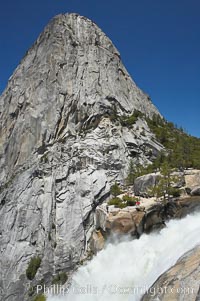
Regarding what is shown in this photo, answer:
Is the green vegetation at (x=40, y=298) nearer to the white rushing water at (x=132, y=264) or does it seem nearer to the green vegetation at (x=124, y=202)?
the white rushing water at (x=132, y=264)

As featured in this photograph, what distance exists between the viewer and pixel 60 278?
125 feet

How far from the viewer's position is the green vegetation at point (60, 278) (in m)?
37.1

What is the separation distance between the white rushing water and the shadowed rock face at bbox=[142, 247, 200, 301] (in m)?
2.39

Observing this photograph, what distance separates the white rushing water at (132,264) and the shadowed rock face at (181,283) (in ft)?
7.84

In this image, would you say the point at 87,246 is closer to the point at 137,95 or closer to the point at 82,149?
the point at 82,149

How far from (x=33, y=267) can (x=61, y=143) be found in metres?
22.1

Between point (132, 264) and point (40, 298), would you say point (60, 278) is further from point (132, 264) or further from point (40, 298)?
point (132, 264)

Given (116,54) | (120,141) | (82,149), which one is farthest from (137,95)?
(82,149)

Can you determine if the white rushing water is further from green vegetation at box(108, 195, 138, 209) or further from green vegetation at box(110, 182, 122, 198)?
green vegetation at box(110, 182, 122, 198)

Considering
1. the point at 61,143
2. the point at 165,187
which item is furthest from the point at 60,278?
the point at 61,143

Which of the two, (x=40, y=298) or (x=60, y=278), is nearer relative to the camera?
(x=40, y=298)

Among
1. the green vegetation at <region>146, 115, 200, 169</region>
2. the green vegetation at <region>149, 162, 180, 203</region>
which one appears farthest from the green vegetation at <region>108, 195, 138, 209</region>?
the green vegetation at <region>146, 115, 200, 169</region>

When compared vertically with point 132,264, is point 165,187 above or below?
above

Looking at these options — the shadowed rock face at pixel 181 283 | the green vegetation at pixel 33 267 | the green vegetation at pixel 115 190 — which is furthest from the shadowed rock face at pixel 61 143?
the shadowed rock face at pixel 181 283
